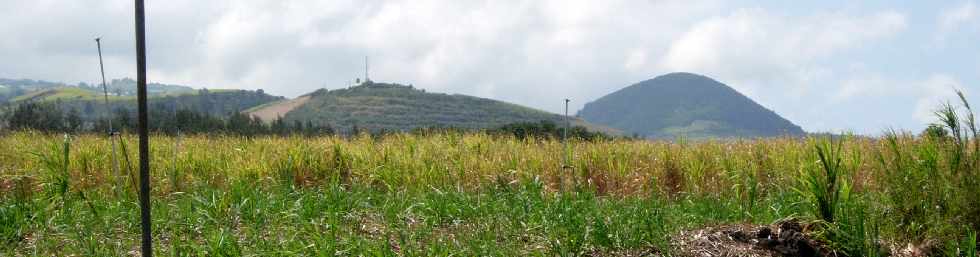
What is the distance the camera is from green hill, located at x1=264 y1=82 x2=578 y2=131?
110188 millimetres

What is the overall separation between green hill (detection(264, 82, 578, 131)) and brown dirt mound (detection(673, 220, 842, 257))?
326 ft

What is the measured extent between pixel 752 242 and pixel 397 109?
114929 millimetres

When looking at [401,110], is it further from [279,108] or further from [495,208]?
[495,208]

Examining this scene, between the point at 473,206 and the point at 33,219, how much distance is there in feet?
10.8

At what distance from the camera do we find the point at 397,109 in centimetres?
11856

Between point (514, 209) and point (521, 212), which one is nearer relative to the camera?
point (521, 212)

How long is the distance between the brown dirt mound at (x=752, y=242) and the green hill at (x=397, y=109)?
99.3 metres

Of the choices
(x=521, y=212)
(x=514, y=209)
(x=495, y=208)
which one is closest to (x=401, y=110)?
(x=495, y=208)

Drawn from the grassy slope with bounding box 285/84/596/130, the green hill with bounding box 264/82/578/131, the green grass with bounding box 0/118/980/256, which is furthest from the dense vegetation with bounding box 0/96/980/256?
the green hill with bounding box 264/82/578/131

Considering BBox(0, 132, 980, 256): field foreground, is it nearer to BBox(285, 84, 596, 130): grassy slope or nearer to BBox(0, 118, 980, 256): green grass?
BBox(0, 118, 980, 256): green grass

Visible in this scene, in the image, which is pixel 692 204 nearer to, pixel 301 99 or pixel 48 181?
pixel 48 181

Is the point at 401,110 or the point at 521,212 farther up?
the point at 401,110

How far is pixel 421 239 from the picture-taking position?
4.93 meters

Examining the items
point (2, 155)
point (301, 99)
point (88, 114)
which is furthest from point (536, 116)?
point (2, 155)
